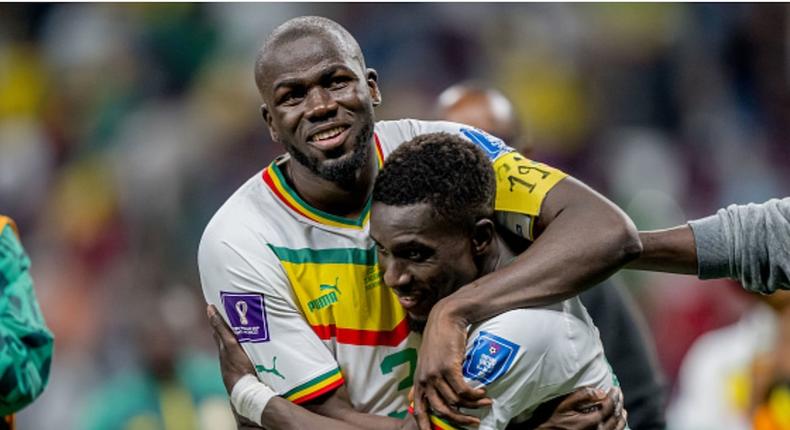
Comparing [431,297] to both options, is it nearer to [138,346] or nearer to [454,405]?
[454,405]

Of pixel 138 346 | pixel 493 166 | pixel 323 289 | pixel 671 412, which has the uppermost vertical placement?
pixel 493 166

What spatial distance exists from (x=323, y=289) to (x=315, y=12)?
14.8ft

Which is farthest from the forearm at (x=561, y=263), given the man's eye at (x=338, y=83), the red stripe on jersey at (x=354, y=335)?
the man's eye at (x=338, y=83)

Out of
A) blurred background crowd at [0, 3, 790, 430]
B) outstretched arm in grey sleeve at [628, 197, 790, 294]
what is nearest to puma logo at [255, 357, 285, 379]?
outstretched arm in grey sleeve at [628, 197, 790, 294]

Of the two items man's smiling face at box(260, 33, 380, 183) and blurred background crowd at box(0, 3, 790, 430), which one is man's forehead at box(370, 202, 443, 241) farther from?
blurred background crowd at box(0, 3, 790, 430)

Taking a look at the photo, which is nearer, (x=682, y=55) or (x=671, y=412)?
(x=671, y=412)

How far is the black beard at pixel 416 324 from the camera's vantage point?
3221 millimetres

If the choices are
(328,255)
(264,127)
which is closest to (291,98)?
(328,255)

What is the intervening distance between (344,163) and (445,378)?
61 cm

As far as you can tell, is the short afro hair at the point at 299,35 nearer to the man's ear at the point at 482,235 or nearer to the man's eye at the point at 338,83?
the man's eye at the point at 338,83

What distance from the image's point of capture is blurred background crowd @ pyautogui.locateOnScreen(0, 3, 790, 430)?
284 inches

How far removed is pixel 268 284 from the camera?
3232 millimetres

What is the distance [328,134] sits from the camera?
323 centimetres

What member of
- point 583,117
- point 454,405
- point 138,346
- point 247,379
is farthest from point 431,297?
point 583,117
